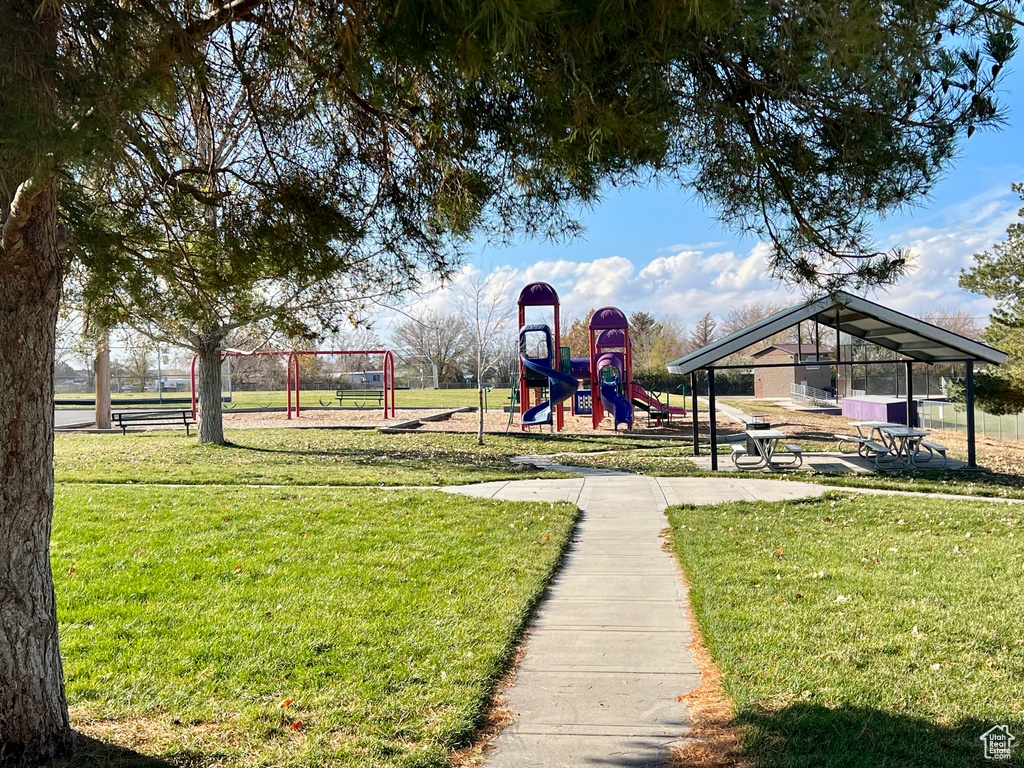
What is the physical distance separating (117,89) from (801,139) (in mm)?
3178

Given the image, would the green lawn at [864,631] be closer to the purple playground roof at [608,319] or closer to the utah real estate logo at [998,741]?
the utah real estate logo at [998,741]

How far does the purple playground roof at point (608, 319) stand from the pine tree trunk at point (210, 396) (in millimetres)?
12239

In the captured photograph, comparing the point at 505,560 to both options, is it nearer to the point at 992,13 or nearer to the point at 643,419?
the point at 992,13

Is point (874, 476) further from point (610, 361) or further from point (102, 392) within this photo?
point (102, 392)

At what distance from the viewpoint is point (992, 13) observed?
336cm

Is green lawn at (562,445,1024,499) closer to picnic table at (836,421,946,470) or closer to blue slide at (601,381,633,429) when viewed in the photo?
picnic table at (836,421,946,470)

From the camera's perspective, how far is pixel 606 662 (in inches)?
178

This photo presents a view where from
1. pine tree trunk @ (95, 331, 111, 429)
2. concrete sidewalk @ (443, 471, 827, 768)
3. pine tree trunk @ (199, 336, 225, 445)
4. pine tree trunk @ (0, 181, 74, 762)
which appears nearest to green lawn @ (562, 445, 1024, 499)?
concrete sidewalk @ (443, 471, 827, 768)

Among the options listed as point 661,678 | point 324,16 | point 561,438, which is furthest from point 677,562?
point 561,438

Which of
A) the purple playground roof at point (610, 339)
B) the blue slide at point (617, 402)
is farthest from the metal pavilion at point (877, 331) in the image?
the purple playground roof at point (610, 339)

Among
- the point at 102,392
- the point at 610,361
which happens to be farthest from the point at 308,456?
the point at 102,392

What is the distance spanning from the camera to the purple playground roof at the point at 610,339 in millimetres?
27370

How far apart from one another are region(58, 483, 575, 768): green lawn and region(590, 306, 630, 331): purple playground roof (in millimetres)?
17175

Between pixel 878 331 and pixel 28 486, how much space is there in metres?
15.7
